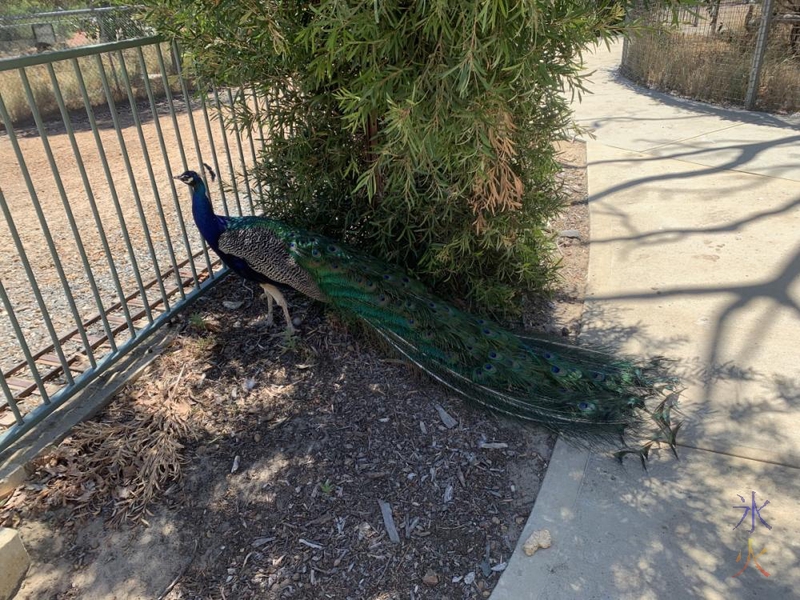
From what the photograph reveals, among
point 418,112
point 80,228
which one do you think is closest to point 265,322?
point 418,112

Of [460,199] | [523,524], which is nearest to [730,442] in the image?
[523,524]

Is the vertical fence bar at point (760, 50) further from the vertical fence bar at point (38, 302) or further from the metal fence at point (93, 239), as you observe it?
the vertical fence bar at point (38, 302)

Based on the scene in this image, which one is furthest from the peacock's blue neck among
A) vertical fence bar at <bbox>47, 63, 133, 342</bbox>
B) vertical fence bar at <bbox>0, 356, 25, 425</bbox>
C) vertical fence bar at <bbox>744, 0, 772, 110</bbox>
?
vertical fence bar at <bbox>744, 0, 772, 110</bbox>

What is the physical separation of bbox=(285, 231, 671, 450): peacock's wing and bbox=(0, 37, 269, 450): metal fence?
1144 mm

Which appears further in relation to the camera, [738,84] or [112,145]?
[112,145]

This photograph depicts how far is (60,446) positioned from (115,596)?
0.91 meters

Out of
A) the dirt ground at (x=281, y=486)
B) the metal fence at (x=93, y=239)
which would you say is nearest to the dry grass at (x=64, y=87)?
the metal fence at (x=93, y=239)

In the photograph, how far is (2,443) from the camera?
301cm

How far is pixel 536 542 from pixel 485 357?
3.50 feet

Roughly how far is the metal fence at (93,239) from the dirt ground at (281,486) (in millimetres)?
447

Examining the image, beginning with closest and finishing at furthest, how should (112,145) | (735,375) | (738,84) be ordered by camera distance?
(735,375), (738,84), (112,145)

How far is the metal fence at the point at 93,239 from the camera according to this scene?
3287mm

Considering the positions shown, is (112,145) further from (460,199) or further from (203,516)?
(203,516)

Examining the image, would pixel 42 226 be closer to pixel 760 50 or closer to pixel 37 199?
pixel 37 199
